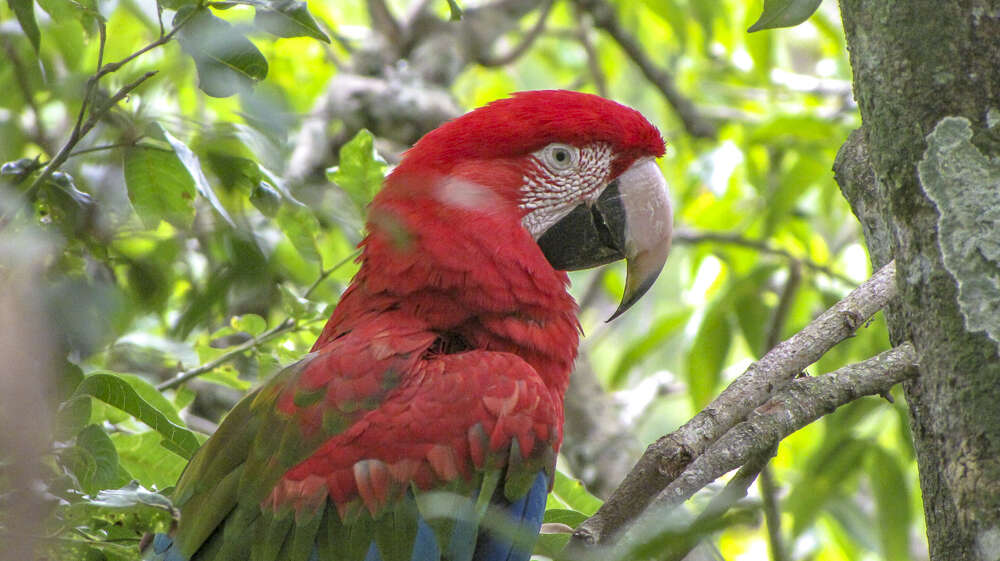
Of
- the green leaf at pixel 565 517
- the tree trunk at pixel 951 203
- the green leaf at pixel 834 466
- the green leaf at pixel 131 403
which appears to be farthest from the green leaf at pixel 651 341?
the tree trunk at pixel 951 203

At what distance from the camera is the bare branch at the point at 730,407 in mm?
984

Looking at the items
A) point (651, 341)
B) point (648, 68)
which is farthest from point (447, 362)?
point (648, 68)

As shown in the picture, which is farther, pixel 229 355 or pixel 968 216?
pixel 229 355

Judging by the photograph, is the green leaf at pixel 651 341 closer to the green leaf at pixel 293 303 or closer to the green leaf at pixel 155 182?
the green leaf at pixel 293 303

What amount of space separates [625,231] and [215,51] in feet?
2.49

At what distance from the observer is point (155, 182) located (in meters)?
1.38

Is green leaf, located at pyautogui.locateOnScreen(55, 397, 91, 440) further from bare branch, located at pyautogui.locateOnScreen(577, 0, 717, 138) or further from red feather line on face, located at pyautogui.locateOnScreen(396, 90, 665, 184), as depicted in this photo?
bare branch, located at pyautogui.locateOnScreen(577, 0, 717, 138)

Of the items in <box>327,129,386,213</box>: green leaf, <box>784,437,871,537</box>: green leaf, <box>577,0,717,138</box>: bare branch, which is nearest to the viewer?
<box>327,129,386,213</box>: green leaf

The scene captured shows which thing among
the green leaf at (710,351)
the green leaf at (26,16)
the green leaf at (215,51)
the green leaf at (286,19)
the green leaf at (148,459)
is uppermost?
the green leaf at (710,351)

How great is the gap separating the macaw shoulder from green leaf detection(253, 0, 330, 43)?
466 mm

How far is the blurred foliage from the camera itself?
1.15 m

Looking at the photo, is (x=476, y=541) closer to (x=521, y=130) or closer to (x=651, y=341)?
(x=521, y=130)

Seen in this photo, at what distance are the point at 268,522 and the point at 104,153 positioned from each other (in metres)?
0.67

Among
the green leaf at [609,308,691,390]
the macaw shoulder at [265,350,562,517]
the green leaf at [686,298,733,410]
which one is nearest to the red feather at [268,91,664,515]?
the macaw shoulder at [265,350,562,517]
